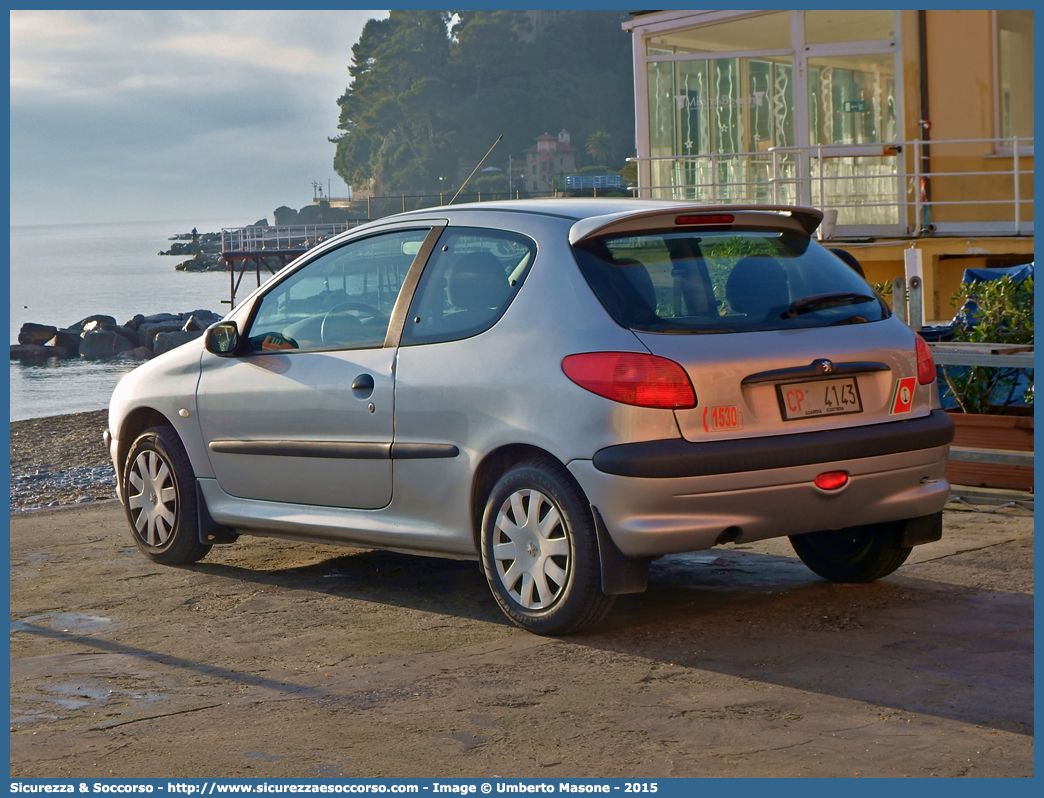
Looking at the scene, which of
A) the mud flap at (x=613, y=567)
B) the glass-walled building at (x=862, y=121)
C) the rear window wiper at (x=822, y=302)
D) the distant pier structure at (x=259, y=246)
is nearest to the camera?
the mud flap at (x=613, y=567)

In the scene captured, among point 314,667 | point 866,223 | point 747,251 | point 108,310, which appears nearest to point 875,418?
point 747,251

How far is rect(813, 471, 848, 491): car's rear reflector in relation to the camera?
5.23m

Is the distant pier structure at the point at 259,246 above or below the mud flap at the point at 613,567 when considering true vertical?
above

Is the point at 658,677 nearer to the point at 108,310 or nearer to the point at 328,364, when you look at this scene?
the point at 328,364

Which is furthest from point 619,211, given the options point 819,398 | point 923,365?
point 923,365

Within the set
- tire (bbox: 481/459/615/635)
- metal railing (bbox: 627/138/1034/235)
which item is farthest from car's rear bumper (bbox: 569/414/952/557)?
metal railing (bbox: 627/138/1034/235)

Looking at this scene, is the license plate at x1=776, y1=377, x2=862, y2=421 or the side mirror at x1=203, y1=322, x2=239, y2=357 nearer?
the license plate at x1=776, y1=377, x2=862, y2=421

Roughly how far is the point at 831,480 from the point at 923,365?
72 cm

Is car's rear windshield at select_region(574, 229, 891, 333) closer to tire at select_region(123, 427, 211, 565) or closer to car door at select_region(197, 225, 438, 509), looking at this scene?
car door at select_region(197, 225, 438, 509)

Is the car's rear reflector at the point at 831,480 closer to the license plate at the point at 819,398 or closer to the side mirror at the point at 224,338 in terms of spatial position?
the license plate at the point at 819,398

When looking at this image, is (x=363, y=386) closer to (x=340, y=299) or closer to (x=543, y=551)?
(x=340, y=299)

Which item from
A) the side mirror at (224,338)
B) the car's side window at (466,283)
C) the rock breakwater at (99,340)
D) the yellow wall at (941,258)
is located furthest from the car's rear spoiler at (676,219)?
the rock breakwater at (99,340)

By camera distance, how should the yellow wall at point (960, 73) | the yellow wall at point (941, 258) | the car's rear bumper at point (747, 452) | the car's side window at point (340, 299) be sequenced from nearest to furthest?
the car's rear bumper at point (747, 452)
the car's side window at point (340, 299)
the yellow wall at point (941, 258)
the yellow wall at point (960, 73)

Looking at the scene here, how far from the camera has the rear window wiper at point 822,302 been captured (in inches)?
213
